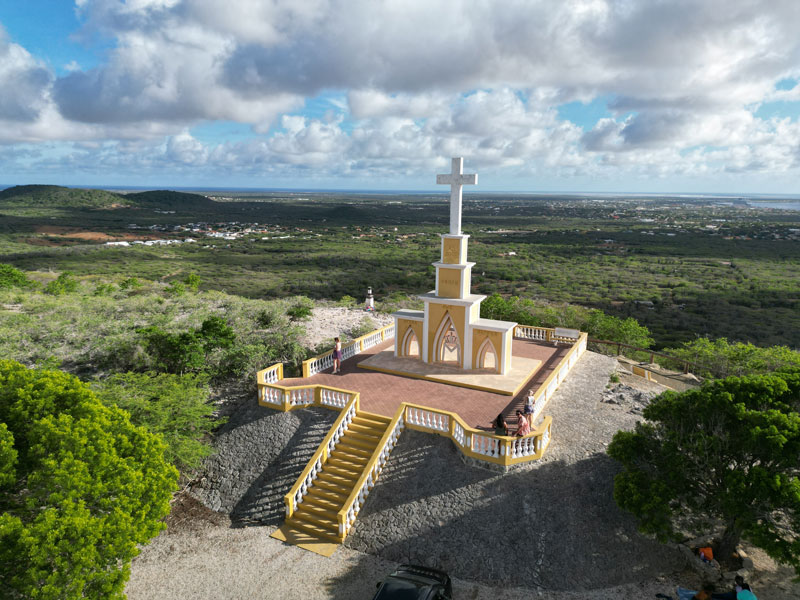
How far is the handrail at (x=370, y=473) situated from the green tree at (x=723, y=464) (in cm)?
504

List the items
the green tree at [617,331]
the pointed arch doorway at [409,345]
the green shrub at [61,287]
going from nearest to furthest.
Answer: the pointed arch doorway at [409,345], the green tree at [617,331], the green shrub at [61,287]

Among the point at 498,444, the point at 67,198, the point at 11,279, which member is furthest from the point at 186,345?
the point at 67,198

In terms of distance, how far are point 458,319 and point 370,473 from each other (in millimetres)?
6698

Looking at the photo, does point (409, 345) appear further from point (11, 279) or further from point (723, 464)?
point (11, 279)

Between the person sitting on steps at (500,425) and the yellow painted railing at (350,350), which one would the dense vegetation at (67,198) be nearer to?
the yellow painted railing at (350,350)

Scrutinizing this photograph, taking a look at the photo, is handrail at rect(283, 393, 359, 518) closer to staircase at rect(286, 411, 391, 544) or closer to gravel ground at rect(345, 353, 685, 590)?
staircase at rect(286, 411, 391, 544)

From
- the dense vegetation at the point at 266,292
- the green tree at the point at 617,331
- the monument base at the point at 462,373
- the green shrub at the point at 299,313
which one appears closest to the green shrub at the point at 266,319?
the dense vegetation at the point at 266,292

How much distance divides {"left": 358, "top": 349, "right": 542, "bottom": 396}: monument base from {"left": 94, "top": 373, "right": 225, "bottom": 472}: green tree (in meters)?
5.82

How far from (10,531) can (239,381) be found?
9.12 meters

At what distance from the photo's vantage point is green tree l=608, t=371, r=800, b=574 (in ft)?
27.8

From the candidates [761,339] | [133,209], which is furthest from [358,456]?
[133,209]

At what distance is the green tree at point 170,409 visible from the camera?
11844 millimetres

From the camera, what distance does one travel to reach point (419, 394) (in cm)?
1483

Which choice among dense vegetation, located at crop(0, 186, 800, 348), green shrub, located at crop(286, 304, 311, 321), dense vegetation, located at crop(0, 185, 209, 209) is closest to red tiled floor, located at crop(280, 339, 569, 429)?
green shrub, located at crop(286, 304, 311, 321)
